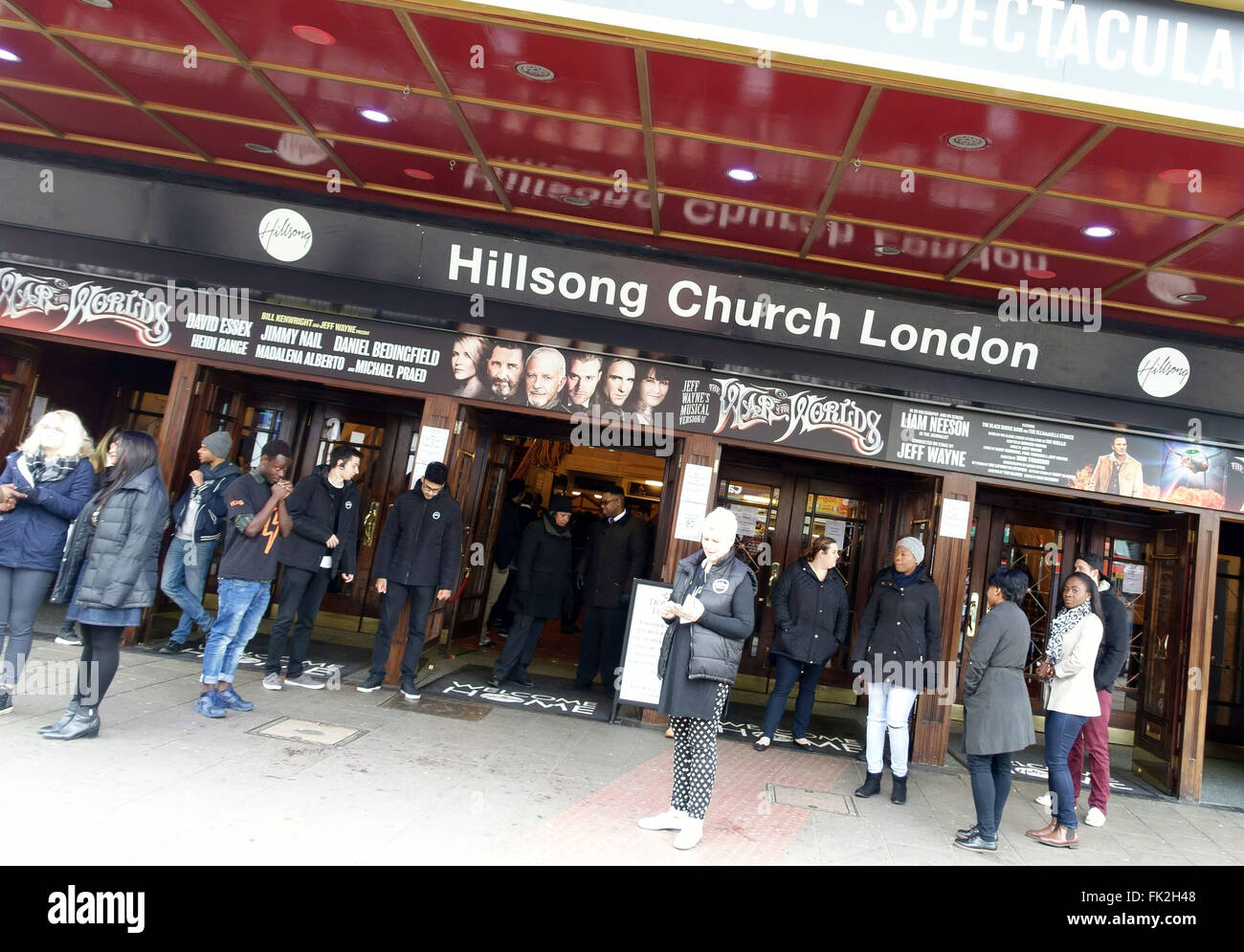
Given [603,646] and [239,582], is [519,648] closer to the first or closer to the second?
[603,646]

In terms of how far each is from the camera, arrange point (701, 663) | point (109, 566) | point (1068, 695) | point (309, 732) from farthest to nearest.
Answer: point (309, 732) < point (1068, 695) < point (109, 566) < point (701, 663)

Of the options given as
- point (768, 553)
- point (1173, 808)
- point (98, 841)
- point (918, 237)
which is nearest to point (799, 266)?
point (918, 237)

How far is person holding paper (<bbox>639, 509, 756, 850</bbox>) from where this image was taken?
4047mm

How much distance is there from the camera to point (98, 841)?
325cm

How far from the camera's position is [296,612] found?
22.0 ft

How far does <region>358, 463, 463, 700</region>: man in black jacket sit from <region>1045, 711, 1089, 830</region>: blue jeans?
4.31m

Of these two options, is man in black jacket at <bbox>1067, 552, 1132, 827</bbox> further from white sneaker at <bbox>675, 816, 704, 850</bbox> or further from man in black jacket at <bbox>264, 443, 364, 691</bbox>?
man in black jacket at <bbox>264, 443, 364, 691</bbox>

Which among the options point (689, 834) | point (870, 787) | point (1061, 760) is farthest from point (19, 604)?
point (1061, 760)

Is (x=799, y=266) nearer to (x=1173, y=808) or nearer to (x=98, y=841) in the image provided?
(x=1173, y=808)

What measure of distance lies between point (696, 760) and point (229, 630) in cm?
320

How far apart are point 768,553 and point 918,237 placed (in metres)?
3.63

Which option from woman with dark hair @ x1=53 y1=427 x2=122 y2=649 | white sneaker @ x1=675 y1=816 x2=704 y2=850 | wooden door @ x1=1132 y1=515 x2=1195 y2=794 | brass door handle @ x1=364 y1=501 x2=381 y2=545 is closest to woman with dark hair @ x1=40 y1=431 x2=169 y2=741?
woman with dark hair @ x1=53 y1=427 x2=122 y2=649

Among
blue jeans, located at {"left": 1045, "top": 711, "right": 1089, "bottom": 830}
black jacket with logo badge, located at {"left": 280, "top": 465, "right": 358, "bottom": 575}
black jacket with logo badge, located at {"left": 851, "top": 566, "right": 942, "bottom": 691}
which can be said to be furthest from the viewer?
black jacket with logo badge, located at {"left": 280, "top": 465, "right": 358, "bottom": 575}

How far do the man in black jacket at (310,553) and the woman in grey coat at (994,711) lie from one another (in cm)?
454
